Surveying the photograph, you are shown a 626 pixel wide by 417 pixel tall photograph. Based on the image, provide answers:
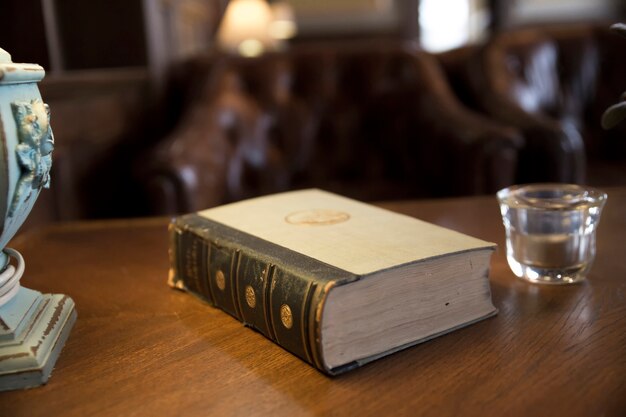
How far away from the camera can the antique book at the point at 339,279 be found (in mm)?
446

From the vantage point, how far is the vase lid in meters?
0.41

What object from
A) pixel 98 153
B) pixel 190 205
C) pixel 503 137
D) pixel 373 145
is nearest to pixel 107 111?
pixel 98 153

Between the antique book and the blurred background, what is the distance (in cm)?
74

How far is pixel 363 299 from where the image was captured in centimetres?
46

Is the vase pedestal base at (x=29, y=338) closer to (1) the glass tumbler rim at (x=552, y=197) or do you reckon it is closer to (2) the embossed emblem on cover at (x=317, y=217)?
(2) the embossed emblem on cover at (x=317, y=217)

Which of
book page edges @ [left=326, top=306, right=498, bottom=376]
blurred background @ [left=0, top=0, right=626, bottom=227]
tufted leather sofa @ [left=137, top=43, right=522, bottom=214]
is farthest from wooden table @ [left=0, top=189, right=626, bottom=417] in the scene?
tufted leather sofa @ [left=137, top=43, right=522, bottom=214]

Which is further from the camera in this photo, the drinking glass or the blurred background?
the blurred background

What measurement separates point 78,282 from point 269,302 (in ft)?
1.00

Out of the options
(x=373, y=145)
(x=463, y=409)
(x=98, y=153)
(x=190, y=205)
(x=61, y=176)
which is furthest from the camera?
(x=373, y=145)

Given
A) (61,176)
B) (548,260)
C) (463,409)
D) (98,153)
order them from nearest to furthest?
(463,409), (548,260), (61,176), (98,153)

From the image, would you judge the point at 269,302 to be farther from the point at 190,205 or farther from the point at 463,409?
the point at 190,205

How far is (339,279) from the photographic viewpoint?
17.1 inches

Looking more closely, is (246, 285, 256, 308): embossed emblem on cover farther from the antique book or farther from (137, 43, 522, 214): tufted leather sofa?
(137, 43, 522, 214): tufted leather sofa

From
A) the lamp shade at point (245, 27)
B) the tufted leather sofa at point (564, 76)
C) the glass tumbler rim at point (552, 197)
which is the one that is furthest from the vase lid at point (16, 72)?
the lamp shade at point (245, 27)
